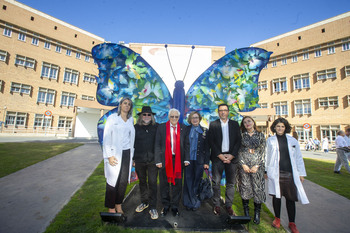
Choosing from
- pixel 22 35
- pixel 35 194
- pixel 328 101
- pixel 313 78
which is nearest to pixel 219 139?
pixel 35 194

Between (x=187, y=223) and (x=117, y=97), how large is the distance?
8.71ft

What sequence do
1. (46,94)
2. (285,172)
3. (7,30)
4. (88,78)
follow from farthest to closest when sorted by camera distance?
(88,78)
(46,94)
(7,30)
(285,172)

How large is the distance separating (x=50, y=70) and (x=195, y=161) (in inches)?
1091

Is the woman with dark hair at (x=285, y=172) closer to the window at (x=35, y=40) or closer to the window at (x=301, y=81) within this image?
the window at (x=301, y=81)

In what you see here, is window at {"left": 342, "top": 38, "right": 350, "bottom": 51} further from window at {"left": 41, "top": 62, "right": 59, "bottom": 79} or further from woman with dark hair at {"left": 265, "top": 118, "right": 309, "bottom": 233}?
window at {"left": 41, "top": 62, "right": 59, "bottom": 79}

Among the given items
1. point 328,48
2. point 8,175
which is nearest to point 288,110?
point 328,48

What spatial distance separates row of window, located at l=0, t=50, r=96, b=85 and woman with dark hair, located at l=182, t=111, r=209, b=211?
2712 cm

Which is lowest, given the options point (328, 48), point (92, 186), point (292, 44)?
point (92, 186)

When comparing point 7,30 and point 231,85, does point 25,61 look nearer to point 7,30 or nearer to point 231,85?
point 7,30

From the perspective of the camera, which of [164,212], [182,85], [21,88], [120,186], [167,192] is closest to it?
[120,186]

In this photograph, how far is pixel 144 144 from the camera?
2.91 meters

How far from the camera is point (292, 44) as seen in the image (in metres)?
23.2

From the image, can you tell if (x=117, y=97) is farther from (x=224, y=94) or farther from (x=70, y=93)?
(x=70, y=93)

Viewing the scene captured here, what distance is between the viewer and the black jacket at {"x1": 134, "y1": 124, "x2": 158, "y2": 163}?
113 inches
